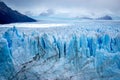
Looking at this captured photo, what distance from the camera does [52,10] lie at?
2.83 meters

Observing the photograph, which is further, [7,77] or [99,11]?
[99,11]

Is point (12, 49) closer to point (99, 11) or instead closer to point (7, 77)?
point (7, 77)

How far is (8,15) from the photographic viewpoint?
263 cm

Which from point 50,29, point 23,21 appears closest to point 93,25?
point 50,29

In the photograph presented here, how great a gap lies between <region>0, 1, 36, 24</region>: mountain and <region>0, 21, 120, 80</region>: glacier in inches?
4.8

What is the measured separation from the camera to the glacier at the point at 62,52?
2553mm

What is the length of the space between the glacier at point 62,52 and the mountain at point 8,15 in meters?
0.12

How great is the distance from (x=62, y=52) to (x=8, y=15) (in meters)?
0.73

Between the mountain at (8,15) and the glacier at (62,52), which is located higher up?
the mountain at (8,15)

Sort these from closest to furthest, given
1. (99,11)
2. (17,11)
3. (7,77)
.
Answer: (7,77) → (17,11) → (99,11)

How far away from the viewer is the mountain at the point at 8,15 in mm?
2607

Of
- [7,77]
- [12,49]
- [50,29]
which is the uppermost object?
[50,29]

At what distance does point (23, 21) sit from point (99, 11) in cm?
96

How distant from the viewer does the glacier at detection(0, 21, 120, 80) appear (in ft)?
8.38
